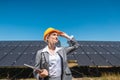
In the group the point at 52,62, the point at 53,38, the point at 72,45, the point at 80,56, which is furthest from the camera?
the point at 80,56

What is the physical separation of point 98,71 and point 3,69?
508 centimetres

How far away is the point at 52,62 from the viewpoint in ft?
17.3

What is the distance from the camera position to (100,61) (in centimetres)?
1290

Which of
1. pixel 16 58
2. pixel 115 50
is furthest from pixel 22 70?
pixel 115 50

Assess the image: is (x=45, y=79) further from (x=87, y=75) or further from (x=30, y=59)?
(x=87, y=75)

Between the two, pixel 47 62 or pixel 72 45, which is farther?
pixel 72 45

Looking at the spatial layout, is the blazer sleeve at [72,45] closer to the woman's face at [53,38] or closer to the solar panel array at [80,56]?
the woman's face at [53,38]

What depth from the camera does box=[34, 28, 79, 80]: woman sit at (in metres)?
5.22

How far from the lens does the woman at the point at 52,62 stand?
17.1 ft

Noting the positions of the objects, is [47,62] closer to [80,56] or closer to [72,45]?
[72,45]

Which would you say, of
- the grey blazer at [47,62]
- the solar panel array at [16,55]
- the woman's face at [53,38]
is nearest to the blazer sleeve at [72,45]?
the grey blazer at [47,62]

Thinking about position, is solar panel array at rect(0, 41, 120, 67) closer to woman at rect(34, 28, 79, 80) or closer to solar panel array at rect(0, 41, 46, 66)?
solar panel array at rect(0, 41, 46, 66)

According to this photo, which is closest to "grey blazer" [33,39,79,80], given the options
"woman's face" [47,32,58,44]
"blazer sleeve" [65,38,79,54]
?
"blazer sleeve" [65,38,79,54]

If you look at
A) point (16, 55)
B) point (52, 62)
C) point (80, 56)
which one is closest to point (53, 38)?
point (52, 62)
